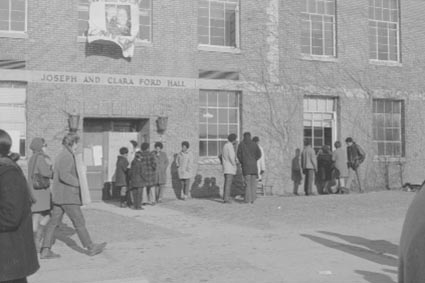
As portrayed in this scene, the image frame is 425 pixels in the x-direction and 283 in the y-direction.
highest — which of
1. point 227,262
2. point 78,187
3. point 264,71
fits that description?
point 264,71

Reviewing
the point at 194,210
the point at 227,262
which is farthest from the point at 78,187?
the point at 194,210

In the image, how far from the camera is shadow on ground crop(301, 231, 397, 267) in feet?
26.8

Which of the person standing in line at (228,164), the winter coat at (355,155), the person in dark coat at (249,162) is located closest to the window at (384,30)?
the winter coat at (355,155)

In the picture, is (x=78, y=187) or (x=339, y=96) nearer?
(x=78, y=187)

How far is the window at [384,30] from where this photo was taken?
814 inches

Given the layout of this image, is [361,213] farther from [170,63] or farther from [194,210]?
[170,63]

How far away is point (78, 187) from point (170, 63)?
31.6 feet

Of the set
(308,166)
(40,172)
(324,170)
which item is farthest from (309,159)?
(40,172)

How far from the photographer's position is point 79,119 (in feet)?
52.3

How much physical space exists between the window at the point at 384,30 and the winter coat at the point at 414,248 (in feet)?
62.4

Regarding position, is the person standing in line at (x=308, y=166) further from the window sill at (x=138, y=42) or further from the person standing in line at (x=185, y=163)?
the window sill at (x=138, y=42)

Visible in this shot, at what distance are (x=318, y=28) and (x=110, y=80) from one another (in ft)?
26.4

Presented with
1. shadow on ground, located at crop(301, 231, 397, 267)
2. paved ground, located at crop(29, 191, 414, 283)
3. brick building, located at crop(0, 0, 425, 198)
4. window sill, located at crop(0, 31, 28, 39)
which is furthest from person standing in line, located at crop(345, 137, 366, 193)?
window sill, located at crop(0, 31, 28, 39)

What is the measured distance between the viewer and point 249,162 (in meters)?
14.5
